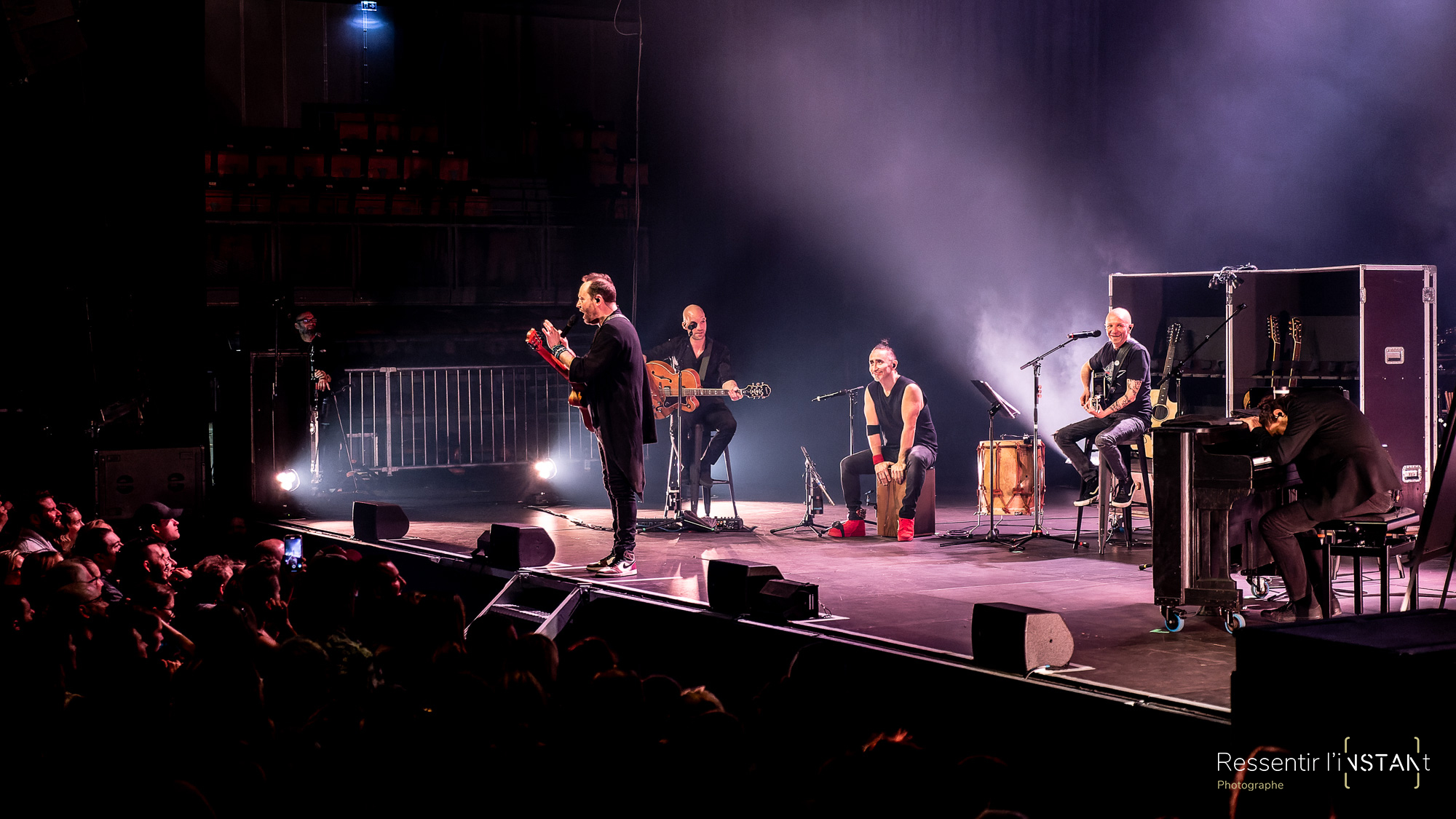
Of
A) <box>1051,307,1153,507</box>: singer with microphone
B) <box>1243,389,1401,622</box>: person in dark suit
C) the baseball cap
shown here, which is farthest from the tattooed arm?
the baseball cap

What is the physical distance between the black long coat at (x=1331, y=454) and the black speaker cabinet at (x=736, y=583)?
239cm

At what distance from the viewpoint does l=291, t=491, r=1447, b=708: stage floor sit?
16.3 feet

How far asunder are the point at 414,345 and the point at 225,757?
37.9ft

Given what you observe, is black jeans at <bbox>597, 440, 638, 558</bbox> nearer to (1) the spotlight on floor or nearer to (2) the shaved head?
(2) the shaved head

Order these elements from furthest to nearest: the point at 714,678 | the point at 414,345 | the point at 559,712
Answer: the point at 414,345 → the point at 714,678 → the point at 559,712

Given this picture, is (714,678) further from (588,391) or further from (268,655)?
(268,655)

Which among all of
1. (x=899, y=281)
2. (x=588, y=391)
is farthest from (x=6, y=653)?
(x=899, y=281)

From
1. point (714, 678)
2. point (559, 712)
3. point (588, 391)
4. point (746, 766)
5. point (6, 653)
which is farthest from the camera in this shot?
point (588, 391)

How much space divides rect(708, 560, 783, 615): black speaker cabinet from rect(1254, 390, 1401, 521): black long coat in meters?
2.39

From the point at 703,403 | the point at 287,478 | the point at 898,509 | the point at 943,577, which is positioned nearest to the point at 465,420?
the point at 287,478

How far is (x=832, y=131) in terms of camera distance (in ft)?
42.0

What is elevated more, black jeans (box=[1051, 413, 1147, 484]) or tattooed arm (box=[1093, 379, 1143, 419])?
tattooed arm (box=[1093, 379, 1143, 419])

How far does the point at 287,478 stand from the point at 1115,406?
6409mm

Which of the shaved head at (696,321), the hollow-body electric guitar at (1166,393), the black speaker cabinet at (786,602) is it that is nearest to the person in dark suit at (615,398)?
the black speaker cabinet at (786,602)
